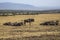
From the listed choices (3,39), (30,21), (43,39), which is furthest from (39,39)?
(30,21)

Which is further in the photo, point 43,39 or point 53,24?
point 53,24

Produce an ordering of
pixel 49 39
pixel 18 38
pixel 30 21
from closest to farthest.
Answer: pixel 49 39, pixel 18 38, pixel 30 21

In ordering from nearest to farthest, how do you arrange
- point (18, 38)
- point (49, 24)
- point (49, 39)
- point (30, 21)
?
point (49, 39)
point (18, 38)
point (49, 24)
point (30, 21)

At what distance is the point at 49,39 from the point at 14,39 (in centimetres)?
300

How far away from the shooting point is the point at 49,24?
3091cm

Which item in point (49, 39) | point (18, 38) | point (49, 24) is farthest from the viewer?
point (49, 24)

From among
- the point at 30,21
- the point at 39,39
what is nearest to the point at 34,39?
the point at 39,39

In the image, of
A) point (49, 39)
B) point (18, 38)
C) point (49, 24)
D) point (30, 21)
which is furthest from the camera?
point (30, 21)

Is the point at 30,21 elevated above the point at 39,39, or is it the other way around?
the point at 39,39

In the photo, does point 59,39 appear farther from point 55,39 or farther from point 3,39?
point 3,39

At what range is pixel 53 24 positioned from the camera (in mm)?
30984

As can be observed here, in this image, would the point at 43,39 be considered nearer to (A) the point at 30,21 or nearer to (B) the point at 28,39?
(B) the point at 28,39

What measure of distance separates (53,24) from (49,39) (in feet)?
40.2

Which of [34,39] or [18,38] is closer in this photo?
[34,39]
